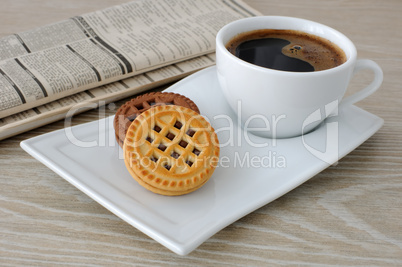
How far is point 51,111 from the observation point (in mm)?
830

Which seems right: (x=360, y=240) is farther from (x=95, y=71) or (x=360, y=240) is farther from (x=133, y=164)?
(x=95, y=71)

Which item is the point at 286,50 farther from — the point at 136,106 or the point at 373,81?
the point at 136,106

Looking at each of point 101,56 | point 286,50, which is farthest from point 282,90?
point 101,56

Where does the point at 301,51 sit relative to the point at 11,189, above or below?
above

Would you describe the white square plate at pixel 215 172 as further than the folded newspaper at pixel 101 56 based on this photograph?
No

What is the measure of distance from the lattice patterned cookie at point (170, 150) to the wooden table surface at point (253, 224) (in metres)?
0.08

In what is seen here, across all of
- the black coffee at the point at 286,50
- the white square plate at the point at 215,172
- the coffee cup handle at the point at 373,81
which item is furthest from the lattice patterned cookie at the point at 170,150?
the coffee cup handle at the point at 373,81

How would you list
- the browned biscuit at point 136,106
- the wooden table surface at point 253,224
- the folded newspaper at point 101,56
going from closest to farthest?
1. the wooden table surface at point 253,224
2. the browned biscuit at point 136,106
3. the folded newspaper at point 101,56

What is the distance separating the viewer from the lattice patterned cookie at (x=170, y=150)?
62cm

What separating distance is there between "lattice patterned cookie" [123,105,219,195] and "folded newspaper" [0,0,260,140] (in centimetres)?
24

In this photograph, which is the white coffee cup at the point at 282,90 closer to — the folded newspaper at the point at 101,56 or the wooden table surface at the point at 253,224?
the wooden table surface at the point at 253,224

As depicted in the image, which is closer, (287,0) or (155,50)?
(155,50)

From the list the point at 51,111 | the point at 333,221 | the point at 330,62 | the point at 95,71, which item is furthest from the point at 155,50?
the point at 333,221

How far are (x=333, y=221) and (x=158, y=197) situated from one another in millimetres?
246
